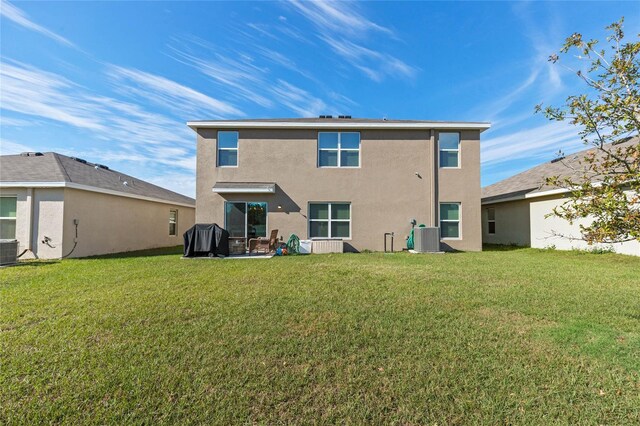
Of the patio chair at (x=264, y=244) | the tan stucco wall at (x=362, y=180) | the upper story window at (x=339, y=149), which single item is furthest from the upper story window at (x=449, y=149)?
the patio chair at (x=264, y=244)

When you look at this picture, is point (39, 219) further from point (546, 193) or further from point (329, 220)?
point (546, 193)

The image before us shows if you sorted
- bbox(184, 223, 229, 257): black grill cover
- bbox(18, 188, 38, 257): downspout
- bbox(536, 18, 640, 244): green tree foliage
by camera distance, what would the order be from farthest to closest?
bbox(18, 188, 38, 257): downspout
bbox(184, 223, 229, 257): black grill cover
bbox(536, 18, 640, 244): green tree foliage

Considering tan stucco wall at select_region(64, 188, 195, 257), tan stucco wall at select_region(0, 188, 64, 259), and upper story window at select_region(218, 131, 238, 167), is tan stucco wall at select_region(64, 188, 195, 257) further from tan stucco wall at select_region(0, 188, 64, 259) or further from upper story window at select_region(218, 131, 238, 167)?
upper story window at select_region(218, 131, 238, 167)

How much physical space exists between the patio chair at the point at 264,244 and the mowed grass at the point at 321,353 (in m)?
5.75

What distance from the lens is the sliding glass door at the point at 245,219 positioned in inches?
510

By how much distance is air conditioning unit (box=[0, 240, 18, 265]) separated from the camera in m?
9.36

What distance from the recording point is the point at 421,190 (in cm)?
1327

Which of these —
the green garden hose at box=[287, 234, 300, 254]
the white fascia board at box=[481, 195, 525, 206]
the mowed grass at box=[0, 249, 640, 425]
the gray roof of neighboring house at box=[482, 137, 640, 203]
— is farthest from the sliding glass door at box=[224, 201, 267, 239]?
the gray roof of neighboring house at box=[482, 137, 640, 203]

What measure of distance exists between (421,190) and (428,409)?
467 inches

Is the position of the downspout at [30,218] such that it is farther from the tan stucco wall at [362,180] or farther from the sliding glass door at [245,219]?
the sliding glass door at [245,219]

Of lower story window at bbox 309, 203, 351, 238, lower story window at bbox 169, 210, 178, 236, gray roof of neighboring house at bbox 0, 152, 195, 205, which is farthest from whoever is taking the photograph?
lower story window at bbox 169, 210, 178, 236

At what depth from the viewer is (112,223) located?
13641 millimetres

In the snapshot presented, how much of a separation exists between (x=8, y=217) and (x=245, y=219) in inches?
363

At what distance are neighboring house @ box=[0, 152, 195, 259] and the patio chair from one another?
7089mm
